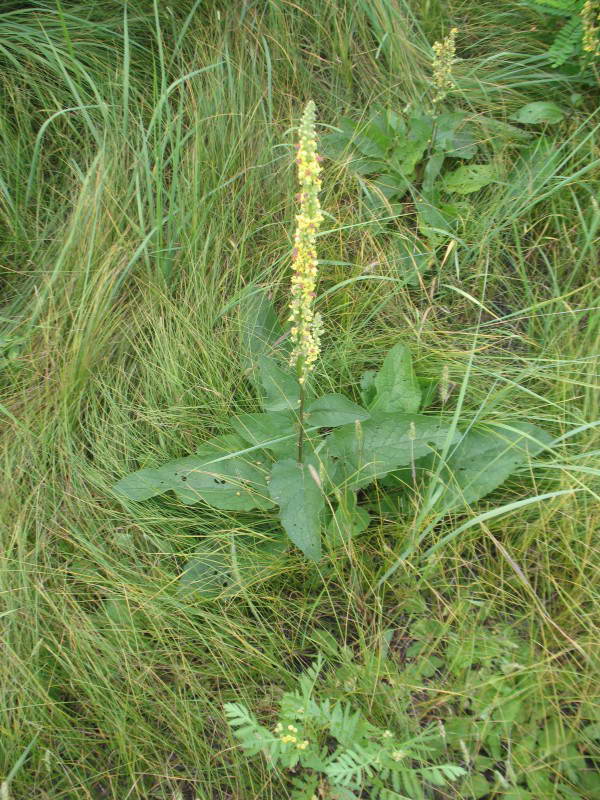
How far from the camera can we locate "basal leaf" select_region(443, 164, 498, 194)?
2.43 m

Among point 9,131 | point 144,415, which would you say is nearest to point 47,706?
point 144,415

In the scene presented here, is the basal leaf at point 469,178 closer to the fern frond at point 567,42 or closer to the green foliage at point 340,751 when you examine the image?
the fern frond at point 567,42

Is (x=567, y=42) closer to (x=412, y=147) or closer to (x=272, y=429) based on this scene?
(x=412, y=147)

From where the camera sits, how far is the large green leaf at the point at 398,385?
184cm

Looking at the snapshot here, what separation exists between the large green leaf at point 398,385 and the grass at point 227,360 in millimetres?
180

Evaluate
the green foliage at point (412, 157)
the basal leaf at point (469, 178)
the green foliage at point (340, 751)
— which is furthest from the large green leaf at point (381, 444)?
the basal leaf at point (469, 178)

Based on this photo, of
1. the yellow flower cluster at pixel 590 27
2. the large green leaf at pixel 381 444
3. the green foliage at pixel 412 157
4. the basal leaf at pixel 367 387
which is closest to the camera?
the large green leaf at pixel 381 444

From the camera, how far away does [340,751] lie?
1.35 meters

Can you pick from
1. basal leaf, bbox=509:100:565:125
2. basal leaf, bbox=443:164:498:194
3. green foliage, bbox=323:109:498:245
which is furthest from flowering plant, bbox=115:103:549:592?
basal leaf, bbox=509:100:565:125

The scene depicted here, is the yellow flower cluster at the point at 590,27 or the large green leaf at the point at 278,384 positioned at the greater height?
the yellow flower cluster at the point at 590,27

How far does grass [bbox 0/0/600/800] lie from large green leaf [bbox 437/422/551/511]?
7 centimetres

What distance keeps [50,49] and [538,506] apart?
8.70ft

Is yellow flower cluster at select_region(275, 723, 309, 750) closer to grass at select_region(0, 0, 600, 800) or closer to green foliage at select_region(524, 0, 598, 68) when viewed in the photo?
grass at select_region(0, 0, 600, 800)

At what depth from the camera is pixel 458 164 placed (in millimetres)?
2570
